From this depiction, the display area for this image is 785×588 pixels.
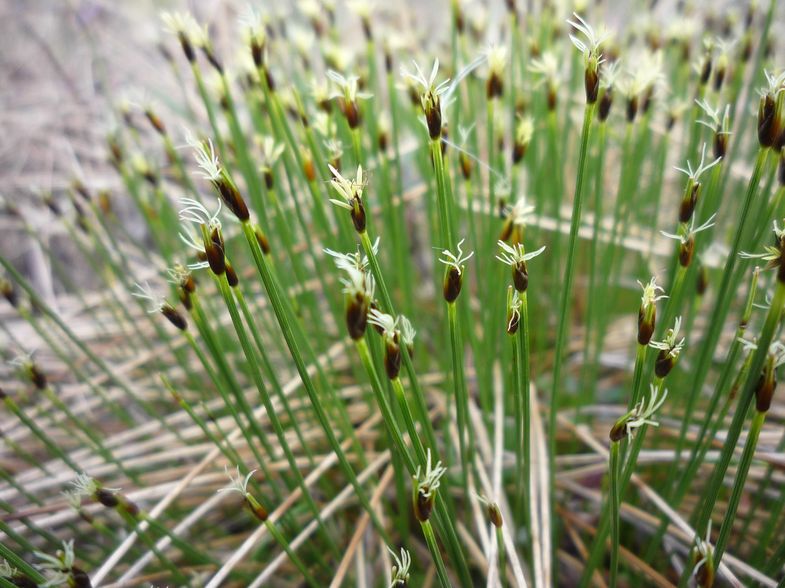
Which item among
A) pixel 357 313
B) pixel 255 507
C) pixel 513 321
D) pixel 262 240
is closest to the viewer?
pixel 357 313

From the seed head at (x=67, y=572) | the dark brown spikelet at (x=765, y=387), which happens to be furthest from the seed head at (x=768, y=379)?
the seed head at (x=67, y=572)

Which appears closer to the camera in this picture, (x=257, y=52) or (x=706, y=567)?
(x=706, y=567)

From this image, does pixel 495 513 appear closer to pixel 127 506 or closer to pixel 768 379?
pixel 768 379

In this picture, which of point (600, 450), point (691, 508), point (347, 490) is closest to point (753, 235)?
point (600, 450)

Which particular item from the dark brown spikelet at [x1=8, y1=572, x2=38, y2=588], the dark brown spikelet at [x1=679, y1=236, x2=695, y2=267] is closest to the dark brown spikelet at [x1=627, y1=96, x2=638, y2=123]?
the dark brown spikelet at [x1=679, y1=236, x2=695, y2=267]

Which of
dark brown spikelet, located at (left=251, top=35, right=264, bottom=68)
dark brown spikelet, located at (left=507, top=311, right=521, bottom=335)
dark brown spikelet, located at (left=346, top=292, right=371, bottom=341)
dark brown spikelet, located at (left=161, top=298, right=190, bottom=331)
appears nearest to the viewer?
dark brown spikelet, located at (left=346, top=292, right=371, bottom=341)

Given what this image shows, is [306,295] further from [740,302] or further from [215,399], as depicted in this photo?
[740,302]

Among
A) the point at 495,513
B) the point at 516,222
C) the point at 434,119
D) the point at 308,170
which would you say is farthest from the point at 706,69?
the point at 495,513

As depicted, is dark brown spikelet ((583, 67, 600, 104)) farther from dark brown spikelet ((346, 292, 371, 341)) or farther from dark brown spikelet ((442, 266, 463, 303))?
dark brown spikelet ((346, 292, 371, 341))
